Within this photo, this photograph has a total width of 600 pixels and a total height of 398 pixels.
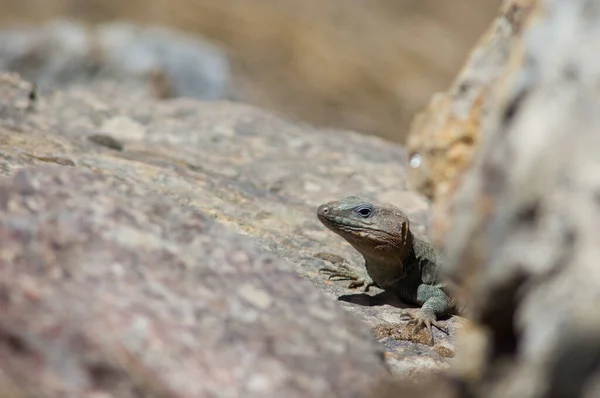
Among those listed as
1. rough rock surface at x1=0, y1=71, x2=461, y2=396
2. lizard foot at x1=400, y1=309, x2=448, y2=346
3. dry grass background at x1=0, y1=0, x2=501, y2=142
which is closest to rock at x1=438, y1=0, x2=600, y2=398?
rough rock surface at x1=0, y1=71, x2=461, y2=396

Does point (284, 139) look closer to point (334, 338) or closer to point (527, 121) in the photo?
point (334, 338)

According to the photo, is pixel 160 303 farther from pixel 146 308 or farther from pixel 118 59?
pixel 118 59

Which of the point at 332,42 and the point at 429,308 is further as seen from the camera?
the point at 332,42

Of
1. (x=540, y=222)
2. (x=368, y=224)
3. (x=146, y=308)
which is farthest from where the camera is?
(x=368, y=224)

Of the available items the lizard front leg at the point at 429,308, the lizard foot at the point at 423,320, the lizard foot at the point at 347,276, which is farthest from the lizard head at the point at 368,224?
the lizard foot at the point at 423,320


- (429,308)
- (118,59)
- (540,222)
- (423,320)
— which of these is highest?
(118,59)

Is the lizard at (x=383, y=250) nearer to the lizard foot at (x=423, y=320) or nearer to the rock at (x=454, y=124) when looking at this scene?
the lizard foot at (x=423, y=320)

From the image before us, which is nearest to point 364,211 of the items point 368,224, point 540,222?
point 368,224

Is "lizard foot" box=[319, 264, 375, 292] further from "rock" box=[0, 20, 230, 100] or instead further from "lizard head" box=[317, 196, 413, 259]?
"rock" box=[0, 20, 230, 100]
